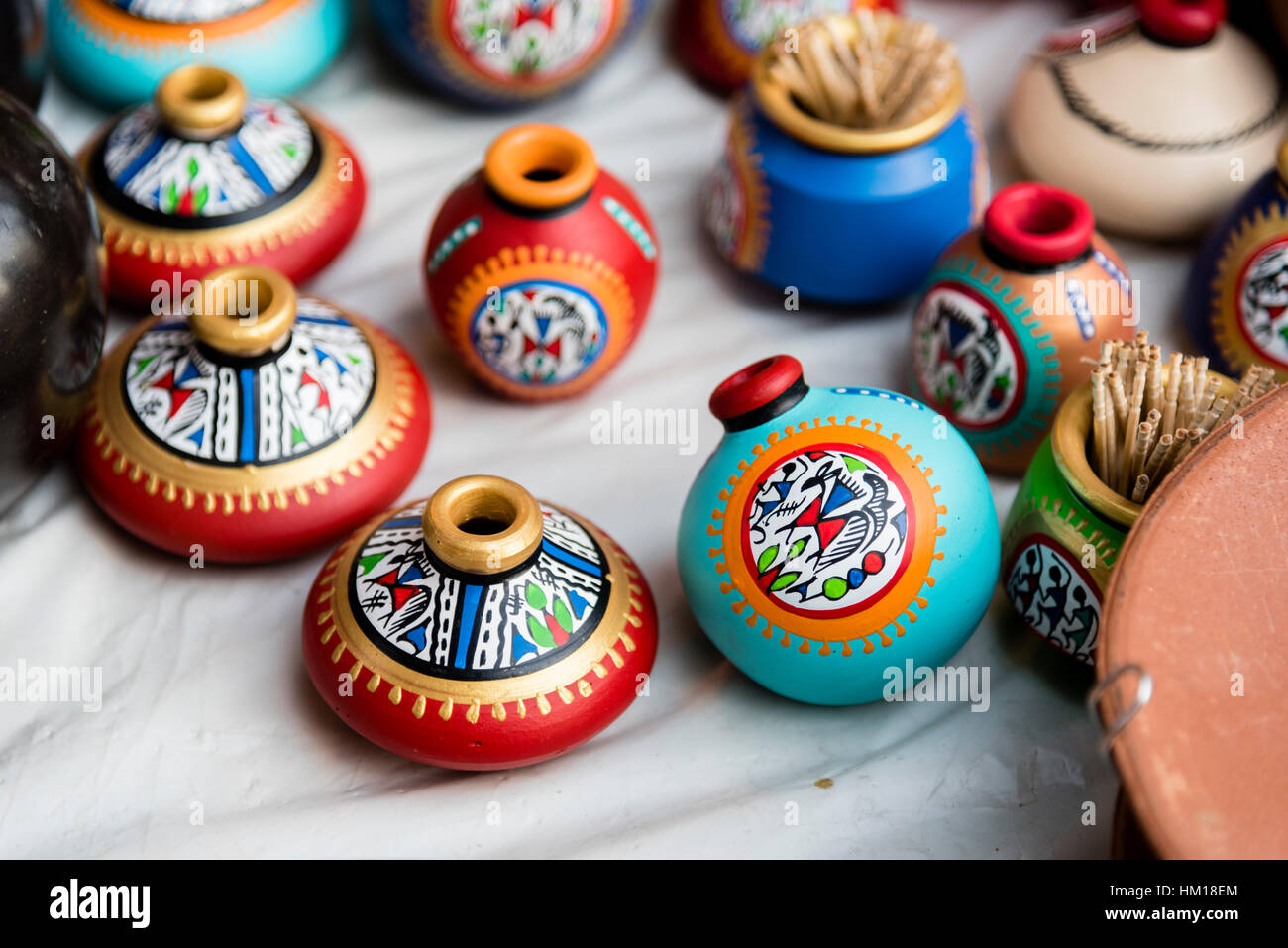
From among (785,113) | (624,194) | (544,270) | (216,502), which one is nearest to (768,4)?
(785,113)

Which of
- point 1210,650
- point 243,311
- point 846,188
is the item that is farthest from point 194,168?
point 1210,650

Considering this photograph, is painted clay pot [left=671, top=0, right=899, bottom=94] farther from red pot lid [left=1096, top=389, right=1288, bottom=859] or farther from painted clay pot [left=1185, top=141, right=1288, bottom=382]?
red pot lid [left=1096, top=389, right=1288, bottom=859]

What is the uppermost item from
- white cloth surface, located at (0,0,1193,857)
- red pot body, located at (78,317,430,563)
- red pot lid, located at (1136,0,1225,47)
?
red pot lid, located at (1136,0,1225,47)

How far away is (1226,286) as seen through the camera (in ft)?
3.61

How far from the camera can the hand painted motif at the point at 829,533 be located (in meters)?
0.83

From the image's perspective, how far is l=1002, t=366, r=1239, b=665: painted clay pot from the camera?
0.86 metres

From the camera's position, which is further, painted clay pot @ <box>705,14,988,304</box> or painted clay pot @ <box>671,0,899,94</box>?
painted clay pot @ <box>671,0,899,94</box>

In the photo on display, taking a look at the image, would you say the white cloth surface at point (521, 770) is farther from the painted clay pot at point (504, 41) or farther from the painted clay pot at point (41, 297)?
the painted clay pot at point (504, 41)

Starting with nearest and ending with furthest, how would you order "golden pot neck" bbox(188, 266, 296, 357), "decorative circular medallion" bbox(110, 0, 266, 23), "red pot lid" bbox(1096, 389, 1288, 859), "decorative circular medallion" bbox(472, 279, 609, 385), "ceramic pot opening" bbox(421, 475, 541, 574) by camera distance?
1. "red pot lid" bbox(1096, 389, 1288, 859)
2. "ceramic pot opening" bbox(421, 475, 541, 574)
3. "golden pot neck" bbox(188, 266, 296, 357)
4. "decorative circular medallion" bbox(472, 279, 609, 385)
5. "decorative circular medallion" bbox(110, 0, 266, 23)

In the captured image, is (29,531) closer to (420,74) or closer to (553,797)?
(553,797)

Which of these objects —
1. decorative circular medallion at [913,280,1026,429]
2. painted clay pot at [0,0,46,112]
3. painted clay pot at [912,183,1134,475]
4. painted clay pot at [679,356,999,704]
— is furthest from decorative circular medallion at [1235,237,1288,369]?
painted clay pot at [0,0,46,112]

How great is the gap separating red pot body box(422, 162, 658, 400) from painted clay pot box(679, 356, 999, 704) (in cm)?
21

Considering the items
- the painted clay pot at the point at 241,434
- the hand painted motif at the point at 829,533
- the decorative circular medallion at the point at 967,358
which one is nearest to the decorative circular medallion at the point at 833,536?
the hand painted motif at the point at 829,533

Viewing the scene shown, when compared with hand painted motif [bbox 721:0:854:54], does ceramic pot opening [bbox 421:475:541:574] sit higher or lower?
lower
